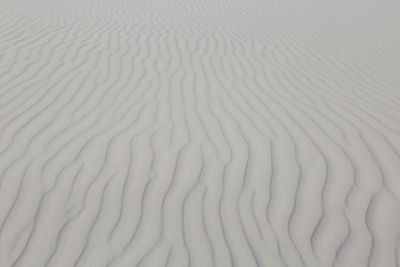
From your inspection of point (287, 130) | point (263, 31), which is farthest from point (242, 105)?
point (263, 31)

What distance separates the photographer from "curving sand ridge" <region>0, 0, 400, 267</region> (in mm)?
2250

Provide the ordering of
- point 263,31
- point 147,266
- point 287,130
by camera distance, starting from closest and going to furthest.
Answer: point 147,266 < point 287,130 < point 263,31

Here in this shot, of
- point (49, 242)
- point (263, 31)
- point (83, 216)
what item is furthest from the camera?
point (263, 31)

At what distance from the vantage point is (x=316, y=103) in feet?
12.7

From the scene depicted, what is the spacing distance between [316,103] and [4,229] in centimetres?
311

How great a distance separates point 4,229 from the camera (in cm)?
230

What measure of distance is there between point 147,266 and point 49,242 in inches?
25.7

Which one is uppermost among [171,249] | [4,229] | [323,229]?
[4,229]

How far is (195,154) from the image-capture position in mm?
2977

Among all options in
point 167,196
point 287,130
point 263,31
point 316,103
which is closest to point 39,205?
point 167,196

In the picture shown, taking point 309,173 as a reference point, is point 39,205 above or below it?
above

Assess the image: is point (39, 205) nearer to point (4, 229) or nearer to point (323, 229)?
point (4, 229)

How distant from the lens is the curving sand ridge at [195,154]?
2.25 m

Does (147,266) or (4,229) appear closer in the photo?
(147,266)
